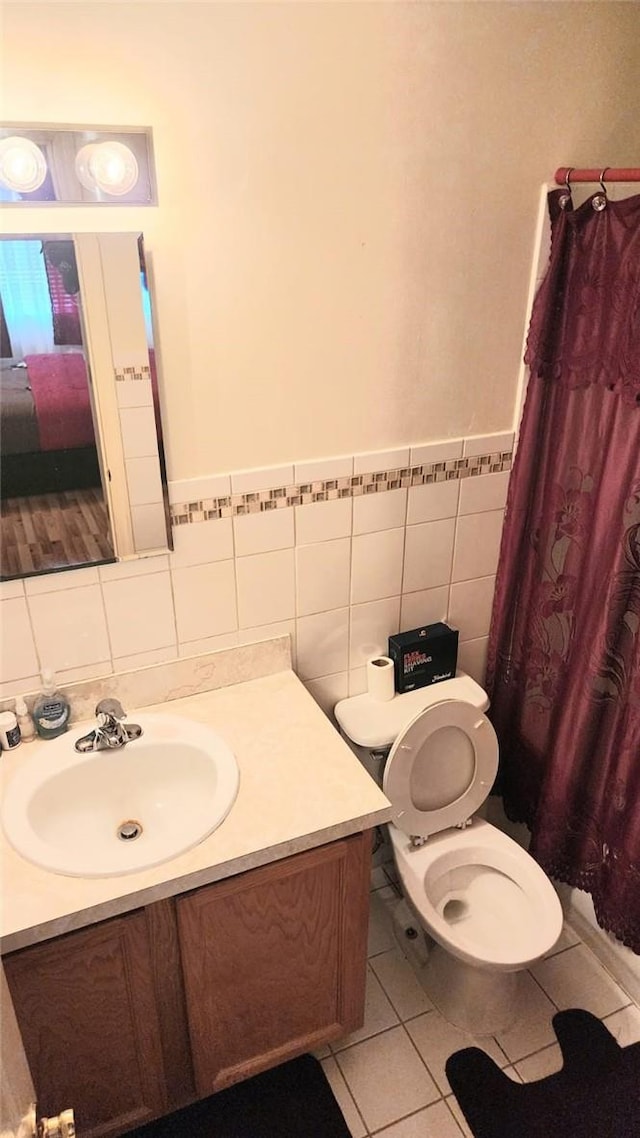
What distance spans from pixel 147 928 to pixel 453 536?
3.82ft

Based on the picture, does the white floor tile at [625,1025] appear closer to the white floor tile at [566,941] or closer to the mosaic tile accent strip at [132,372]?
the white floor tile at [566,941]

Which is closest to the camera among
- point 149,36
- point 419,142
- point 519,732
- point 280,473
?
point 149,36

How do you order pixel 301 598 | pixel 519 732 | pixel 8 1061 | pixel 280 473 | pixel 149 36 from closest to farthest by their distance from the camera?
pixel 8 1061, pixel 149 36, pixel 280 473, pixel 301 598, pixel 519 732

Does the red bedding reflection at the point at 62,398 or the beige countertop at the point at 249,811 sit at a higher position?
the red bedding reflection at the point at 62,398

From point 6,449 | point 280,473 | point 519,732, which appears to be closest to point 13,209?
point 6,449

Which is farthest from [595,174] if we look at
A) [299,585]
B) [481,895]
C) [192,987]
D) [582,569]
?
[192,987]

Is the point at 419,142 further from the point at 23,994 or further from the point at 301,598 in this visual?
the point at 23,994

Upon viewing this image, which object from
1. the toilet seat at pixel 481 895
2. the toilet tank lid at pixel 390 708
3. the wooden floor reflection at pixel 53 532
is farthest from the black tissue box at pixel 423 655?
the wooden floor reflection at pixel 53 532

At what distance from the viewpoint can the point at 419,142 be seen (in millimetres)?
1547

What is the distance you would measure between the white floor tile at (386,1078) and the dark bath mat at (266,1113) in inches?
2.6

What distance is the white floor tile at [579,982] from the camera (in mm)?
1948

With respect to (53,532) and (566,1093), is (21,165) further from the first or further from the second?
(566,1093)

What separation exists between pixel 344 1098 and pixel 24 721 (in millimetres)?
1156

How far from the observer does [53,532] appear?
152 centimetres
